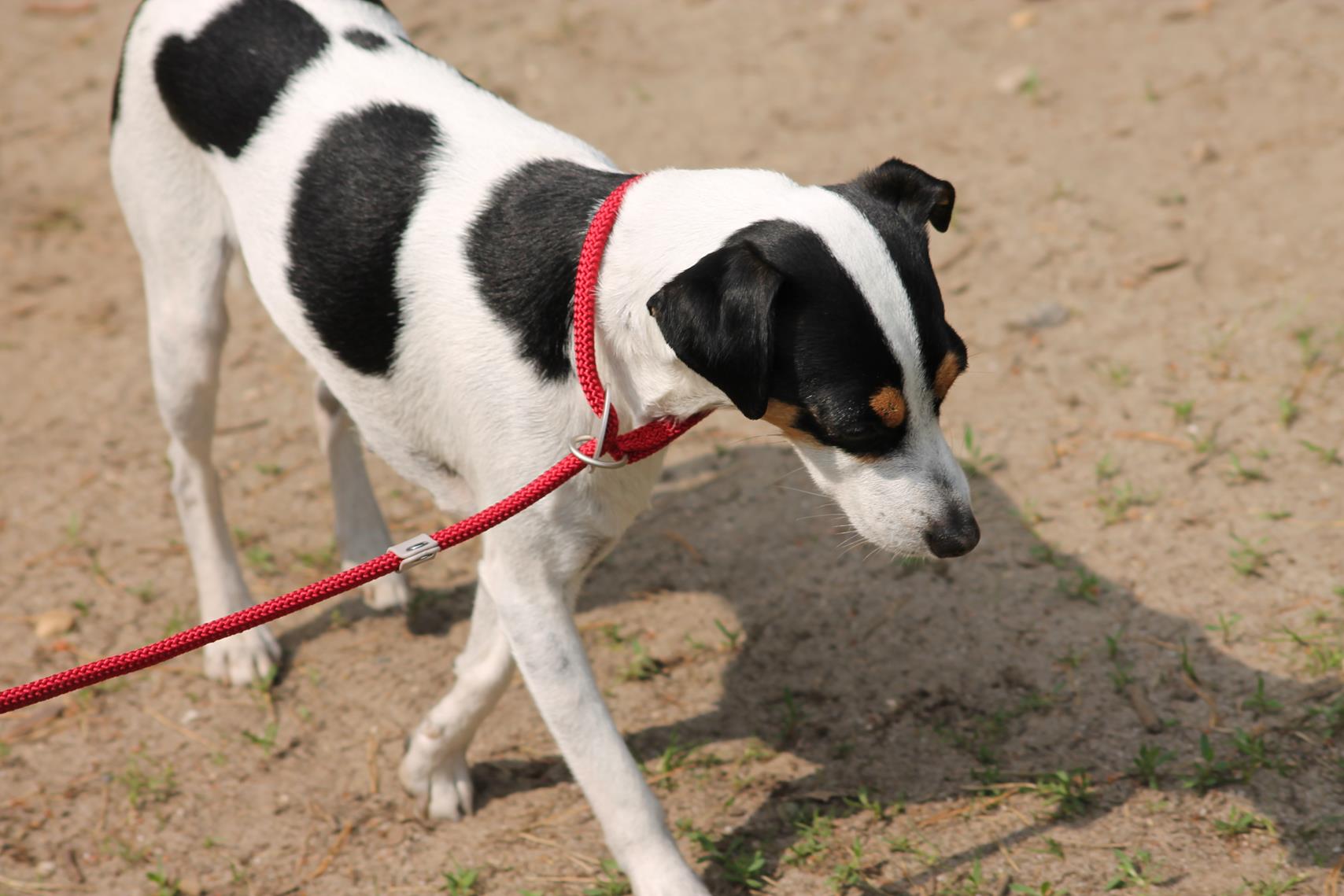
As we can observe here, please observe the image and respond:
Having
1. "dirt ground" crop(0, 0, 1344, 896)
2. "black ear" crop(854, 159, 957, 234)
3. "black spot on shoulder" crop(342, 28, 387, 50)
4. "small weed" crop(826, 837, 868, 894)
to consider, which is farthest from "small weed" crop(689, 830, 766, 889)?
"black spot on shoulder" crop(342, 28, 387, 50)

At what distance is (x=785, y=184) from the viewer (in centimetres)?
279

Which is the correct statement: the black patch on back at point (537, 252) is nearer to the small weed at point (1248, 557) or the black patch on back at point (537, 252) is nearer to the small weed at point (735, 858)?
the small weed at point (735, 858)

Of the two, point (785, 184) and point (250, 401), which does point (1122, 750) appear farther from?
point (250, 401)

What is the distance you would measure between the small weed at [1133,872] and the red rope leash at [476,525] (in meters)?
1.52

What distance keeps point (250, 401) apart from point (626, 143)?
2.30 meters

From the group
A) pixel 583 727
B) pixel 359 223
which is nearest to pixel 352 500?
pixel 359 223

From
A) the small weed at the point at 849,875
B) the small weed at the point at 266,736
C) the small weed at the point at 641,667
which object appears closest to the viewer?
the small weed at the point at 849,875

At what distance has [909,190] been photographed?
9.51 feet

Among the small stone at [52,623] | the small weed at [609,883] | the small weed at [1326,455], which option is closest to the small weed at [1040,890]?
the small weed at [609,883]

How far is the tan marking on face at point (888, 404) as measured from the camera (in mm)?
2578

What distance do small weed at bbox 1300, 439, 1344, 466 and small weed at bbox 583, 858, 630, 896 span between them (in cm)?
271

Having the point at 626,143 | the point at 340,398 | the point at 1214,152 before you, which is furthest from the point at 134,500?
the point at 1214,152

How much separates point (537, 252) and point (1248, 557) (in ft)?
8.26

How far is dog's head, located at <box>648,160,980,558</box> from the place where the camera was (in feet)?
8.16
